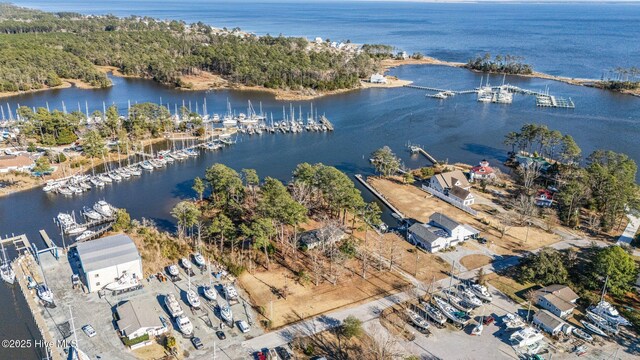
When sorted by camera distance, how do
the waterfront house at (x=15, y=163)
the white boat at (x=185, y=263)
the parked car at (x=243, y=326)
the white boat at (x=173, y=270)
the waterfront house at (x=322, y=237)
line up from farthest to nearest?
the waterfront house at (x=15, y=163)
the waterfront house at (x=322, y=237)
the white boat at (x=185, y=263)
the white boat at (x=173, y=270)
the parked car at (x=243, y=326)

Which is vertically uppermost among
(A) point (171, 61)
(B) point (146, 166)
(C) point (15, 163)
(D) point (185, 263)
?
(A) point (171, 61)

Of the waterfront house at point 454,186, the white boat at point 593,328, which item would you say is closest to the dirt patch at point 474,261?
the white boat at point 593,328

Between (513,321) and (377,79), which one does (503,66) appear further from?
(513,321)

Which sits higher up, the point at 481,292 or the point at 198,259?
the point at 198,259

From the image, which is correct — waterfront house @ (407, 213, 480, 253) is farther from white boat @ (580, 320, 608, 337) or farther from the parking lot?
the parking lot

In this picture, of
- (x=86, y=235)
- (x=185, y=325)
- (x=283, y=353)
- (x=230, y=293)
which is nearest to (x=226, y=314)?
(x=230, y=293)

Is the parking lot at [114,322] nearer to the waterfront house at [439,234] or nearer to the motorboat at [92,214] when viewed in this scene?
the motorboat at [92,214]

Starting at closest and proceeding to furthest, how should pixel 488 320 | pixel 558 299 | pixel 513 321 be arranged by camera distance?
pixel 513 321
pixel 488 320
pixel 558 299
